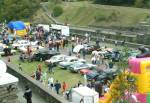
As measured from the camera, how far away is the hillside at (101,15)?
69.9 m

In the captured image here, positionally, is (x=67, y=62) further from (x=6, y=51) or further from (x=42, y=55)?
(x=6, y=51)

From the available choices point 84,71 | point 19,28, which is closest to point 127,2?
point 19,28

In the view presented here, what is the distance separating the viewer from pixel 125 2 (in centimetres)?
8181

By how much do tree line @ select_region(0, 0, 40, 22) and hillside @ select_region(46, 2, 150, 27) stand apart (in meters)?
7.47

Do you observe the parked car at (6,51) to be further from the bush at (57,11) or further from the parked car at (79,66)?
the bush at (57,11)

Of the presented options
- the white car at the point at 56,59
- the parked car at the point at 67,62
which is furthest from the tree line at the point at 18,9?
the parked car at the point at 67,62

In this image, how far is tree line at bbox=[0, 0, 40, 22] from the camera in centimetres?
7719

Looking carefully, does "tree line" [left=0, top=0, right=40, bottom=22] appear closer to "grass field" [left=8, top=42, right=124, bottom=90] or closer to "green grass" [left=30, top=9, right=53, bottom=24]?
"green grass" [left=30, top=9, right=53, bottom=24]

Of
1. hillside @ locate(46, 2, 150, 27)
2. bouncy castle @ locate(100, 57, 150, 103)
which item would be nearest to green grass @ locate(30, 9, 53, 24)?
hillside @ locate(46, 2, 150, 27)

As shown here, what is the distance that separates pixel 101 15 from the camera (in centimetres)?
7588

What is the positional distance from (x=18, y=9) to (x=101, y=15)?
45.3 ft

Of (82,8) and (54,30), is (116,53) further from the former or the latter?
(82,8)

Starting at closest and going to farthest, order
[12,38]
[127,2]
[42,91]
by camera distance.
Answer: [42,91], [12,38], [127,2]

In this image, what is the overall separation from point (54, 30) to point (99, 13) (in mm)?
14915
